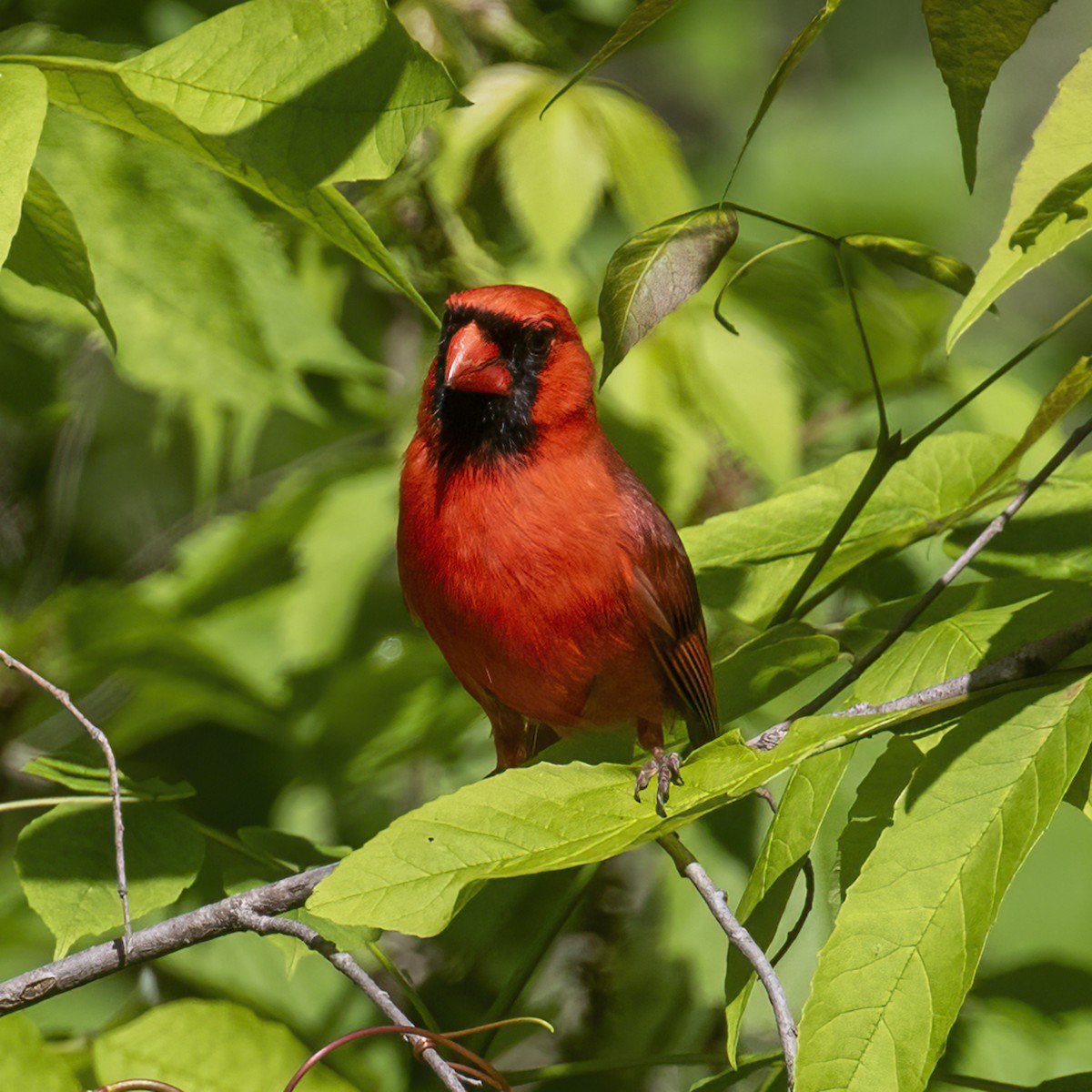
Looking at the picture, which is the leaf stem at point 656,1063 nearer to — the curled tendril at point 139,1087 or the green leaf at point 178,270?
the curled tendril at point 139,1087

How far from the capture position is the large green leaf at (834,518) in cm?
185

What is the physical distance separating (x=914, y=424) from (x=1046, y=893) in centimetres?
91

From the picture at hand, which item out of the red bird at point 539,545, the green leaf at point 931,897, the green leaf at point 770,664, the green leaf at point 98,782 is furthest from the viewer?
the red bird at point 539,545

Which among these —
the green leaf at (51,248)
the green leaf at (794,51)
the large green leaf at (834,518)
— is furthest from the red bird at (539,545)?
the green leaf at (794,51)

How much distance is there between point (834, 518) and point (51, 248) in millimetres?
1054

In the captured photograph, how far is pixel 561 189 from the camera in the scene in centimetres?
235

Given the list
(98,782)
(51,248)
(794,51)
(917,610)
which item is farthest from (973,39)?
(98,782)

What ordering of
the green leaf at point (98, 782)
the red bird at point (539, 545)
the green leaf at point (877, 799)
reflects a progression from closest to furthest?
the green leaf at point (877, 799) → the green leaf at point (98, 782) → the red bird at point (539, 545)

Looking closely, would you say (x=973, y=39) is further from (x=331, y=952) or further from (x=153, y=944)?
(x=153, y=944)

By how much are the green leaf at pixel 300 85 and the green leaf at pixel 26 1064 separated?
39.3 inches

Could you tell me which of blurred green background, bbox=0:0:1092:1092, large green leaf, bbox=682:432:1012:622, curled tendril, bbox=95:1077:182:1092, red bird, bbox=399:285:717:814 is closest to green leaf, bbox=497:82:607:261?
blurred green background, bbox=0:0:1092:1092

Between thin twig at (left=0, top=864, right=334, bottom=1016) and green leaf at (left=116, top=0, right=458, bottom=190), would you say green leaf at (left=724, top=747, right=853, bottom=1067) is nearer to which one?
thin twig at (left=0, top=864, right=334, bottom=1016)

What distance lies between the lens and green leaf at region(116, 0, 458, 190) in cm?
142

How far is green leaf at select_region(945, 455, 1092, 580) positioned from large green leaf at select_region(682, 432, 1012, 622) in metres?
0.07
